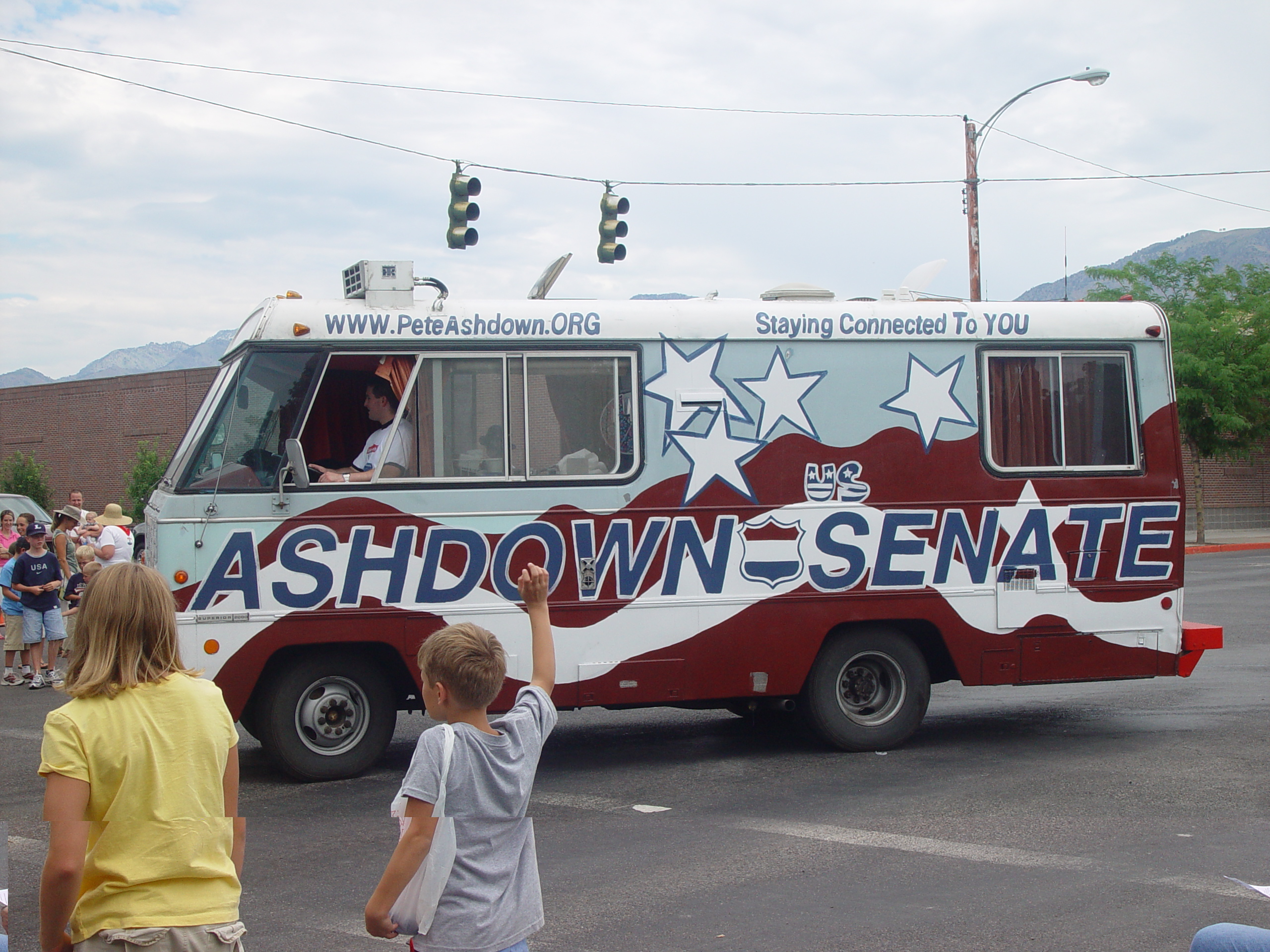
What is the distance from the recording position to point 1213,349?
30.0 m

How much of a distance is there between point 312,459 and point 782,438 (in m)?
3.14

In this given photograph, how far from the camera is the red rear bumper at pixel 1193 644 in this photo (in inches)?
346

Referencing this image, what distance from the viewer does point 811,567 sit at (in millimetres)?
8344

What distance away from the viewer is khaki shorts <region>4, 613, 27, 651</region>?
13195 millimetres

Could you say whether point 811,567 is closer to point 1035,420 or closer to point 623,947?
point 1035,420

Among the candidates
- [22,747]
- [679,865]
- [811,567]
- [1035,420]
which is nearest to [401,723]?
[22,747]

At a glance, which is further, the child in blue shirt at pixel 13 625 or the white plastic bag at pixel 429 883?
the child in blue shirt at pixel 13 625

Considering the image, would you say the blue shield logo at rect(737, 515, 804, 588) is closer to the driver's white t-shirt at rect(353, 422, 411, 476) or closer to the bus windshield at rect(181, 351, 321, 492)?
the driver's white t-shirt at rect(353, 422, 411, 476)

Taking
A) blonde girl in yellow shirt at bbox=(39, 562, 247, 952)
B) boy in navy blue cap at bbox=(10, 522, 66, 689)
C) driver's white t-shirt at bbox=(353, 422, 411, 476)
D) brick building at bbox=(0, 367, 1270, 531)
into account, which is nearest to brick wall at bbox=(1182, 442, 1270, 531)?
brick building at bbox=(0, 367, 1270, 531)

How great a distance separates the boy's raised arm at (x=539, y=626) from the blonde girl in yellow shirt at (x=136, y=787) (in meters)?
0.85

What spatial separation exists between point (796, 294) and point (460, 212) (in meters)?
8.89

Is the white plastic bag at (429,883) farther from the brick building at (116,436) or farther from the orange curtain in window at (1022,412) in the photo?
the brick building at (116,436)

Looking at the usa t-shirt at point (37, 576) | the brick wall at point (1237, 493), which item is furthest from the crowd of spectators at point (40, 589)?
the brick wall at point (1237, 493)

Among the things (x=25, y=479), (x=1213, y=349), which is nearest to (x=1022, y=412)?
(x=1213, y=349)
